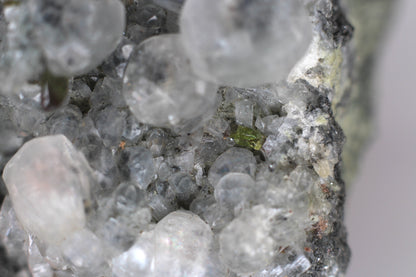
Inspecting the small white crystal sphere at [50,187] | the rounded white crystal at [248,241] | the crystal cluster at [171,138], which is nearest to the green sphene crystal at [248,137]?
the crystal cluster at [171,138]

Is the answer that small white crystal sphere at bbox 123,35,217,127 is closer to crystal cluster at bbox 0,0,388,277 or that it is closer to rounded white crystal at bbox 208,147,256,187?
crystal cluster at bbox 0,0,388,277

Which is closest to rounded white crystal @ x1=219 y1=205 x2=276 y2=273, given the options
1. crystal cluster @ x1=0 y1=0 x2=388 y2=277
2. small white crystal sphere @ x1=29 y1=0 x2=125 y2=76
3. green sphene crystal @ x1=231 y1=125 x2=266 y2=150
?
crystal cluster @ x1=0 y1=0 x2=388 y2=277

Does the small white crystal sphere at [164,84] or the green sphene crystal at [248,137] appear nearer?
the small white crystal sphere at [164,84]

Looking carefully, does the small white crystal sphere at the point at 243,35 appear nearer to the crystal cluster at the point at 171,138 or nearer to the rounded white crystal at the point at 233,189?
the crystal cluster at the point at 171,138

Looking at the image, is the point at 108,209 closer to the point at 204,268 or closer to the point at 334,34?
the point at 204,268

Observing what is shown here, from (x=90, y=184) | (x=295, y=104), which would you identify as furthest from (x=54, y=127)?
(x=295, y=104)
